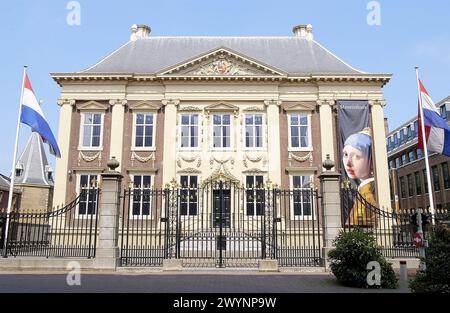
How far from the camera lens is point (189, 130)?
2923cm

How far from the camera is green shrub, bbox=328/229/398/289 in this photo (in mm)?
11438

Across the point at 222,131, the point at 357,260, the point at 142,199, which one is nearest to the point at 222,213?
the point at 357,260

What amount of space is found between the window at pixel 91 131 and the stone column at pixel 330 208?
19219 millimetres

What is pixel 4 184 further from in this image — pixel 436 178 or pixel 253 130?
pixel 436 178

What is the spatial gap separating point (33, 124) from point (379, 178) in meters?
23.0

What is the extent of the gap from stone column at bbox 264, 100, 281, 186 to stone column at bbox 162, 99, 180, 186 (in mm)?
6934

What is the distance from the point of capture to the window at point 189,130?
29047 millimetres

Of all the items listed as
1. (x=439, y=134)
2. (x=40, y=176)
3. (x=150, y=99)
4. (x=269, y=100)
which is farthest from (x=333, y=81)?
(x=40, y=176)

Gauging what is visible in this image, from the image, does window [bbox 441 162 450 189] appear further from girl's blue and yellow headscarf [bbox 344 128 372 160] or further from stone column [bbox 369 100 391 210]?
girl's blue and yellow headscarf [bbox 344 128 372 160]
